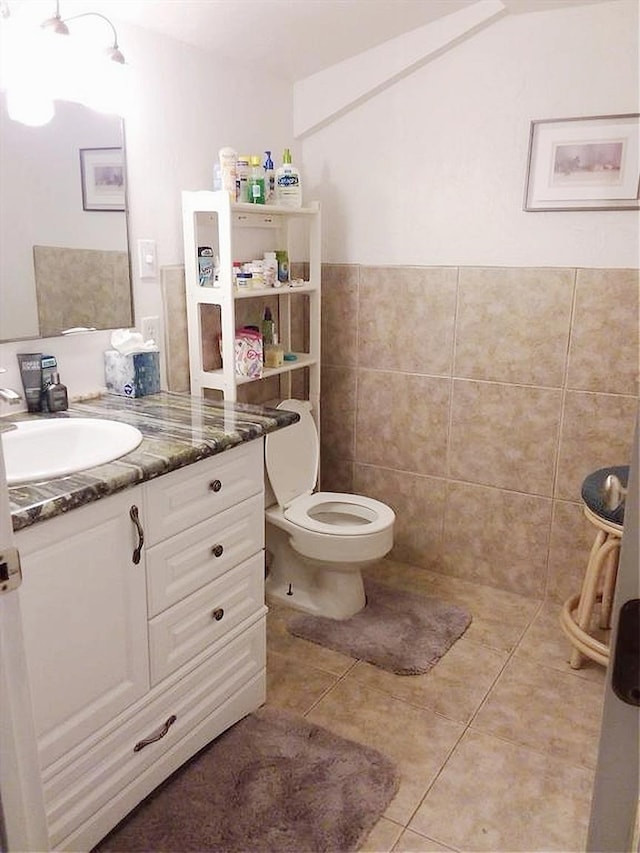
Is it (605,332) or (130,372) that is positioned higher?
(605,332)

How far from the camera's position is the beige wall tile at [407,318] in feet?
8.55

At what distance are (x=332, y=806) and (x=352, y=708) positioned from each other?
15.2 inches

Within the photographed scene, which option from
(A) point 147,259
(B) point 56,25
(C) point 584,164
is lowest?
(A) point 147,259

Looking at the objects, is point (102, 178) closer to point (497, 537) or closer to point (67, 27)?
point (67, 27)

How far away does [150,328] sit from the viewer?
2.19m

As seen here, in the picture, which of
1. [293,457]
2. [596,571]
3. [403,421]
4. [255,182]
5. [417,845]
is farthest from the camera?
[403,421]

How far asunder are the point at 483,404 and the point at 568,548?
63 centimetres

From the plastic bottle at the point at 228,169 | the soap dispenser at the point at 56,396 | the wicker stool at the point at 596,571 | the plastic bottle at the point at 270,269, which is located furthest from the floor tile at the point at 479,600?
the plastic bottle at the point at 228,169

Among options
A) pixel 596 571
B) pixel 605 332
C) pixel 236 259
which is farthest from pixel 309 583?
pixel 605 332

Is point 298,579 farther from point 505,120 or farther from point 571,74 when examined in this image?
point 571,74

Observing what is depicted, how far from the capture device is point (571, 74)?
223 cm

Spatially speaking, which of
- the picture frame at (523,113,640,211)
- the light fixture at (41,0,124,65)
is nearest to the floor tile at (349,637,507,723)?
the picture frame at (523,113,640,211)

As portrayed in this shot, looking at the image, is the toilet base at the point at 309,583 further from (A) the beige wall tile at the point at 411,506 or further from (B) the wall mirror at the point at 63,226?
(B) the wall mirror at the point at 63,226

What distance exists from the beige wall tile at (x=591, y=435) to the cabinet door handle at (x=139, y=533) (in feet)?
5.39
